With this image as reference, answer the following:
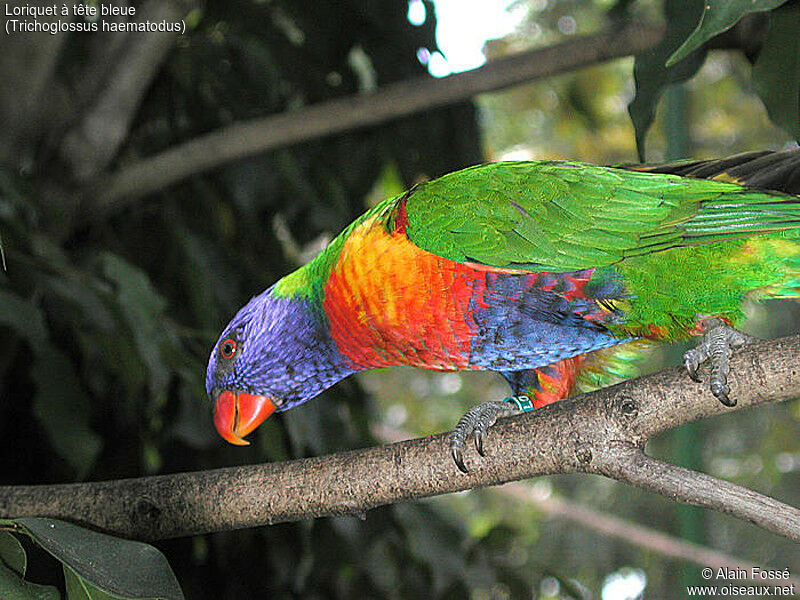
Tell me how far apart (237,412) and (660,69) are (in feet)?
3.10

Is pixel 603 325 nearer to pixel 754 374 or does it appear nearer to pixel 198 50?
pixel 754 374

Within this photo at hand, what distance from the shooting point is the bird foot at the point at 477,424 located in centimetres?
101

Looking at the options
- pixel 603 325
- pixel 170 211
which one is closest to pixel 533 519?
pixel 170 211

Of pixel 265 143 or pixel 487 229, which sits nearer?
pixel 487 229

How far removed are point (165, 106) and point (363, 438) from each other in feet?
3.68

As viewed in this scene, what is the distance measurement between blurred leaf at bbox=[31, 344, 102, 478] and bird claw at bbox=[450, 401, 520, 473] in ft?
2.52

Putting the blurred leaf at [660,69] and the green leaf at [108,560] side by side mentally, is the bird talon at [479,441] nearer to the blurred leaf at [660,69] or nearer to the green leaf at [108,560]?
the green leaf at [108,560]

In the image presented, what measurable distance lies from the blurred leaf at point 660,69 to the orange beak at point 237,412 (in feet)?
2.68

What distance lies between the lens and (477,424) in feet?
3.59

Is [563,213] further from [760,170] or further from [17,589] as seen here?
[17,589]

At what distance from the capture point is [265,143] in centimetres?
182

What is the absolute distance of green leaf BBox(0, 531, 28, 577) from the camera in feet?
2.63

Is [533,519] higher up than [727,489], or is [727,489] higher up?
[727,489]

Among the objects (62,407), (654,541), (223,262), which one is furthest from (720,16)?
(654,541)
